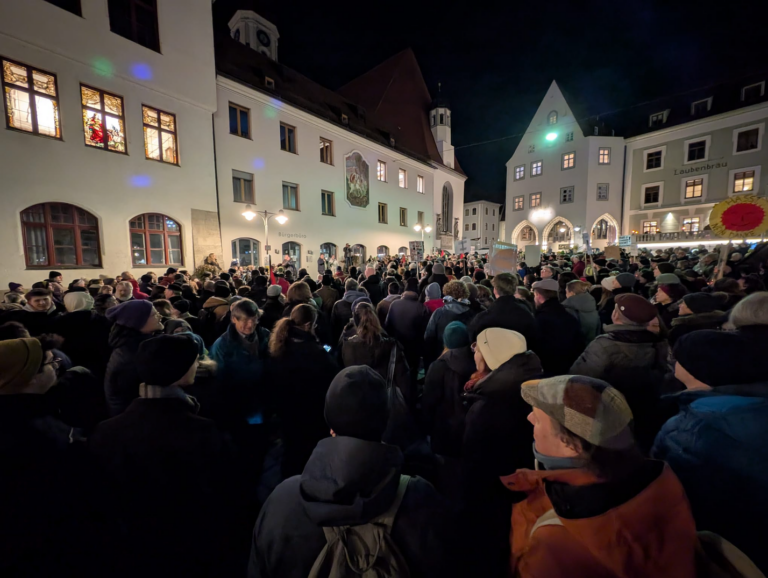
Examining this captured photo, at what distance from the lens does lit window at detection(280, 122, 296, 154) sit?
18.7 meters

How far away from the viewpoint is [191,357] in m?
1.87

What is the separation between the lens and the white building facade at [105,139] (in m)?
A: 9.77

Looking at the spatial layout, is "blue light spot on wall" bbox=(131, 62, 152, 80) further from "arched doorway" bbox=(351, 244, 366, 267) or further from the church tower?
the church tower

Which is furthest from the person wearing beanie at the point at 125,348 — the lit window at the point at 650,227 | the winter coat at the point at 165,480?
the lit window at the point at 650,227

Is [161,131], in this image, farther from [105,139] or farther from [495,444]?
[495,444]

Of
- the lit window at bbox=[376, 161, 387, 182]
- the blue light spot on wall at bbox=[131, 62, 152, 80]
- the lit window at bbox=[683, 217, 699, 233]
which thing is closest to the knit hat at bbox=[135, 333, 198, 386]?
the blue light spot on wall at bbox=[131, 62, 152, 80]

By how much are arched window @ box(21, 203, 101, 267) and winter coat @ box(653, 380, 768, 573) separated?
590 inches

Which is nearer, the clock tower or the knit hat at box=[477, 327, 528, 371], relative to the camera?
the knit hat at box=[477, 327, 528, 371]

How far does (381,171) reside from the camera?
25.9 meters

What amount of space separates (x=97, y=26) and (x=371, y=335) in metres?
15.4

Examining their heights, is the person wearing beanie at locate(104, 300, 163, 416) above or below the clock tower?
below

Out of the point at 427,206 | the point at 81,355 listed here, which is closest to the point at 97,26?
the point at 81,355

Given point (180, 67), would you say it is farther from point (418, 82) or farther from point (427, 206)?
point (418, 82)

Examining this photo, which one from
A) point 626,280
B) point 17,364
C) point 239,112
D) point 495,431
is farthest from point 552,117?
point 17,364
